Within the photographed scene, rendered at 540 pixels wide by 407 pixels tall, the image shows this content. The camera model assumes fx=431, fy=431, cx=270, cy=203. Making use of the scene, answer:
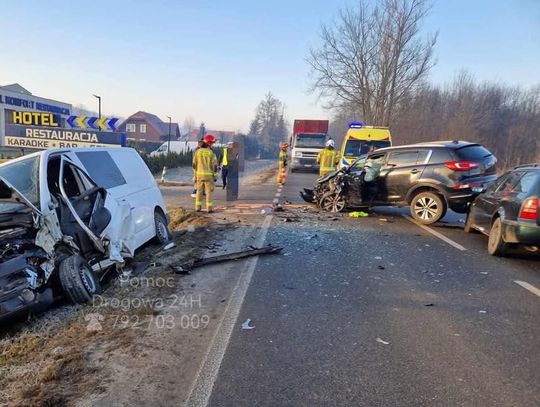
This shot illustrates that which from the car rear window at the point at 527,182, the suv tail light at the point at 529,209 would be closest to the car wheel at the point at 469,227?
the car rear window at the point at 527,182

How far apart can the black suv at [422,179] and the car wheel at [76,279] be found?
7.32m

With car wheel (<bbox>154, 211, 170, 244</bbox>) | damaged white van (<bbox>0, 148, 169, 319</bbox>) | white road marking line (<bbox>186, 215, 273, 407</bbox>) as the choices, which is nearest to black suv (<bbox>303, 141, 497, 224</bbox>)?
car wheel (<bbox>154, 211, 170, 244</bbox>)

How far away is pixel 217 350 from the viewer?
Result: 3543 mm

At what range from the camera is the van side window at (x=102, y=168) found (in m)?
6.03

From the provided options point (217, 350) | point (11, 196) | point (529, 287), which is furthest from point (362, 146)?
point (217, 350)

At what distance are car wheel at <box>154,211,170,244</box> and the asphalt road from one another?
2.16 m

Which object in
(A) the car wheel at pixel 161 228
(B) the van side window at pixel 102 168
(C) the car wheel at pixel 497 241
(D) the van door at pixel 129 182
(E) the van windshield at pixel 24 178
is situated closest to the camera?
(E) the van windshield at pixel 24 178

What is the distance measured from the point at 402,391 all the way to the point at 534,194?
4534 mm

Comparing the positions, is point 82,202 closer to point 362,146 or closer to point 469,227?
point 469,227

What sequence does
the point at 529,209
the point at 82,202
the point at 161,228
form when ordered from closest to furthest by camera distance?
the point at 82,202
the point at 529,209
the point at 161,228

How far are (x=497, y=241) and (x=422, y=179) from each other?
315 centimetres

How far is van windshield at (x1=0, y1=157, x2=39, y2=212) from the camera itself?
4.59 m

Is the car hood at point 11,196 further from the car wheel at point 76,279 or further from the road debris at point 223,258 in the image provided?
the road debris at point 223,258

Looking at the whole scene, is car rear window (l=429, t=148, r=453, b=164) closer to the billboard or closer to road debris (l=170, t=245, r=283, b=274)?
road debris (l=170, t=245, r=283, b=274)
